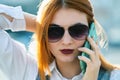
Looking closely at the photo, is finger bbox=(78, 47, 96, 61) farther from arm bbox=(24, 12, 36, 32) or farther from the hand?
arm bbox=(24, 12, 36, 32)

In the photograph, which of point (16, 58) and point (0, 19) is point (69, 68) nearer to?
point (16, 58)

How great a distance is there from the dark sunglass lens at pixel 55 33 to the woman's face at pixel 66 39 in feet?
0.06

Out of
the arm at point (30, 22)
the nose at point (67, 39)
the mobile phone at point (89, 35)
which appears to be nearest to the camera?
the nose at point (67, 39)

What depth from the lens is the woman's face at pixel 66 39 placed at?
264 centimetres

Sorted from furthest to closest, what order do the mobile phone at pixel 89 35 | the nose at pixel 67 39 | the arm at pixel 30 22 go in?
the arm at pixel 30 22 < the mobile phone at pixel 89 35 < the nose at pixel 67 39

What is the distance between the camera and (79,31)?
2678mm

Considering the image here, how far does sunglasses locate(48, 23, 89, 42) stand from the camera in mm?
2641

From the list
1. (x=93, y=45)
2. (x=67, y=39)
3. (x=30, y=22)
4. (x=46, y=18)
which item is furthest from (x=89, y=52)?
(x=30, y=22)

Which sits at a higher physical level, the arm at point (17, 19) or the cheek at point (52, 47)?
the arm at point (17, 19)

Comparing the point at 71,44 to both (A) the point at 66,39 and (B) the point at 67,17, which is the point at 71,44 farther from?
(B) the point at 67,17

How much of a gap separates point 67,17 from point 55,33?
134mm

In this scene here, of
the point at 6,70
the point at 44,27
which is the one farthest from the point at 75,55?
the point at 6,70

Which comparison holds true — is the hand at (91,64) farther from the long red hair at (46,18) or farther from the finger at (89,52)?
the long red hair at (46,18)

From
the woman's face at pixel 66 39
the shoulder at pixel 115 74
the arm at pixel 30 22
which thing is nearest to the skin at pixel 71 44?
the woman's face at pixel 66 39
